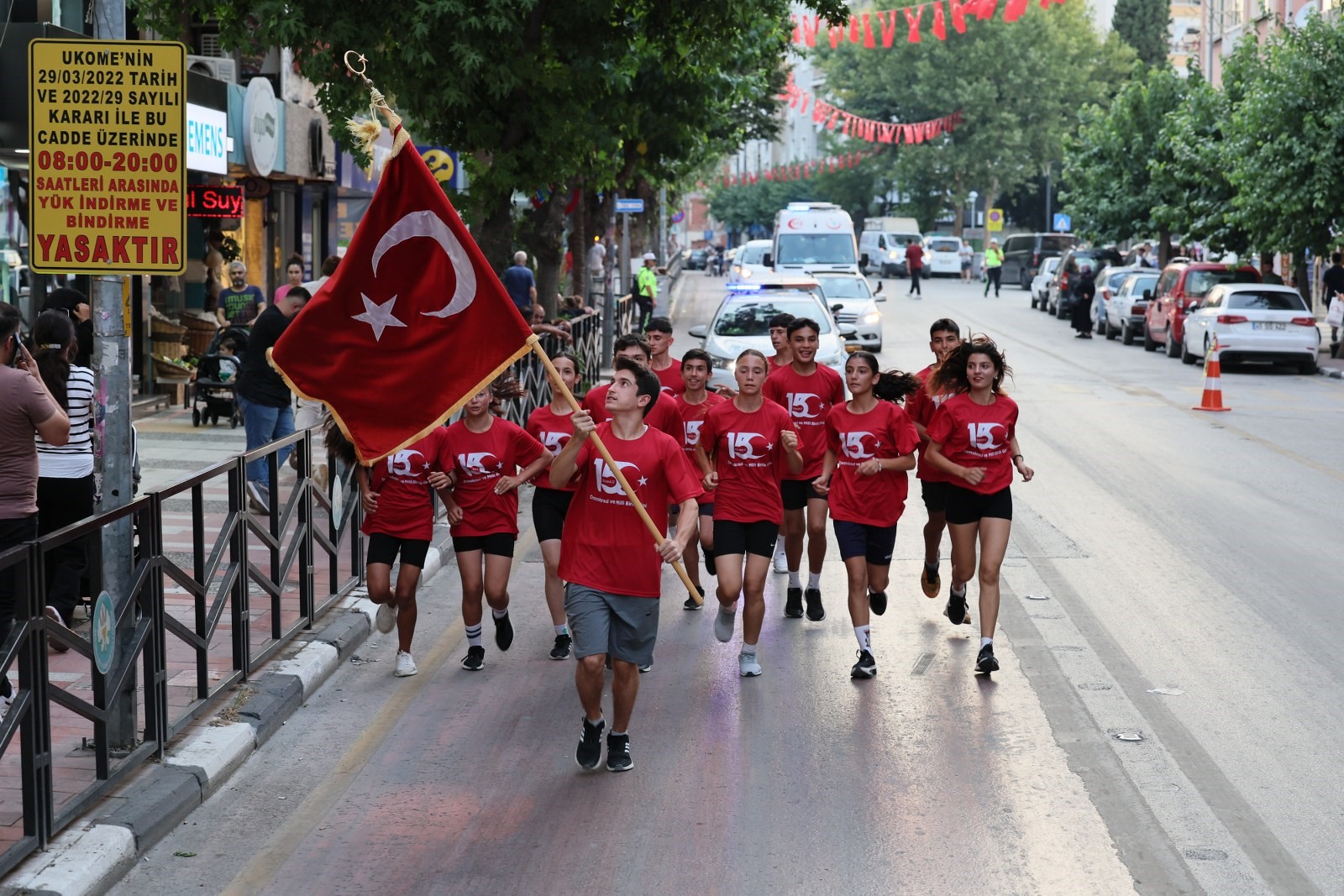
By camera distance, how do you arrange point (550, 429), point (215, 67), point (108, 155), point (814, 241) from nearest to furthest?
point (108, 155)
point (550, 429)
point (215, 67)
point (814, 241)

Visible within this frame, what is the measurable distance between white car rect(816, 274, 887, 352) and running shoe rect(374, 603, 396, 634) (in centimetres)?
2214

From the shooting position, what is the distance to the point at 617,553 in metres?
7.04

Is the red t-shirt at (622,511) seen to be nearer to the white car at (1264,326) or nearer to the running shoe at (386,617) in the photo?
the running shoe at (386,617)

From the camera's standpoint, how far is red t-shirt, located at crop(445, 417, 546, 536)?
28.5 ft

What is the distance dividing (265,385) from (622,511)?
6585mm

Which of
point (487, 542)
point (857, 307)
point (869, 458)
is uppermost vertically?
point (857, 307)

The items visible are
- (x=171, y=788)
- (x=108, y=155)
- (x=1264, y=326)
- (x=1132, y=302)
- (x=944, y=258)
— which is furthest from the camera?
(x=944, y=258)

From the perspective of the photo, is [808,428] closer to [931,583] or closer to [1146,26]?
[931,583]

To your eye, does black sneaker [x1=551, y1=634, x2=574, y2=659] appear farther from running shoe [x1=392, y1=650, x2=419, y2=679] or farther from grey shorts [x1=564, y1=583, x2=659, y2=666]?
grey shorts [x1=564, y1=583, x2=659, y2=666]

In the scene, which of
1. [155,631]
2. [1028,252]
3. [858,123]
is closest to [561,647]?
[155,631]

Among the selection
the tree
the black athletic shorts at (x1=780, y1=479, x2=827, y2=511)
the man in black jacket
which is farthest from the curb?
the tree

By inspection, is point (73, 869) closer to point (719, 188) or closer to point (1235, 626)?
point (1235, 626)

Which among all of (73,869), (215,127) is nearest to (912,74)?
(215,127)

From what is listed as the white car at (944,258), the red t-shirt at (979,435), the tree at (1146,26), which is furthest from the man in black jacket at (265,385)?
the tree at (1146,26)
